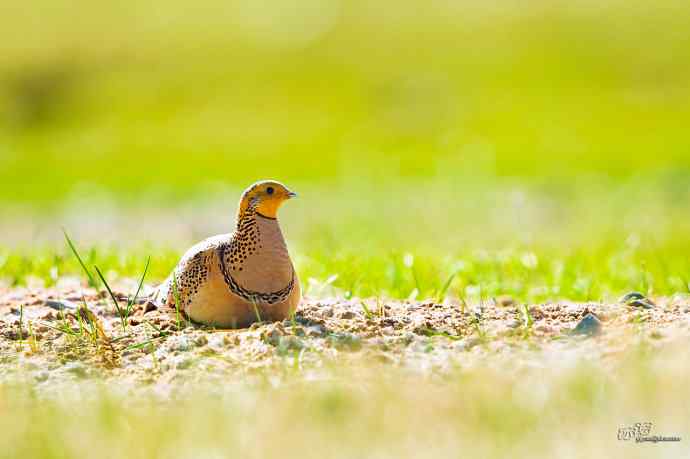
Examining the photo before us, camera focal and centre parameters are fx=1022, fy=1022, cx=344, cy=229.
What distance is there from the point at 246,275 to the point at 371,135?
25395 mm

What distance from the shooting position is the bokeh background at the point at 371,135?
912cm

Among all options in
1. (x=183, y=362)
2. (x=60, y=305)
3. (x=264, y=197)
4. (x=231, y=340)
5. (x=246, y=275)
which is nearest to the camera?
(x=183, y=362)

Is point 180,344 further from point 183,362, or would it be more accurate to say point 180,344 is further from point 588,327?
point 588,327

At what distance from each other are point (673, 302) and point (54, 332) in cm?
330

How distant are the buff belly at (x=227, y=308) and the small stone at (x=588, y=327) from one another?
1.38 m

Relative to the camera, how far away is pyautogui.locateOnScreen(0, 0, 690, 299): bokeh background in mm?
9117

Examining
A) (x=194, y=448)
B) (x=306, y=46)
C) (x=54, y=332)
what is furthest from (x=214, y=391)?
(x=306, y=46)

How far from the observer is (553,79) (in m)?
34.1

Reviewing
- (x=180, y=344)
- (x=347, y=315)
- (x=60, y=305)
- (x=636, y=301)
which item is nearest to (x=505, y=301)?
(x=636, y=301)

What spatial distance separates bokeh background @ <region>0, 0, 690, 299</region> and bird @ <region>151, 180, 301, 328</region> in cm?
152

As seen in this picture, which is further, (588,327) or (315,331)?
(315,331)

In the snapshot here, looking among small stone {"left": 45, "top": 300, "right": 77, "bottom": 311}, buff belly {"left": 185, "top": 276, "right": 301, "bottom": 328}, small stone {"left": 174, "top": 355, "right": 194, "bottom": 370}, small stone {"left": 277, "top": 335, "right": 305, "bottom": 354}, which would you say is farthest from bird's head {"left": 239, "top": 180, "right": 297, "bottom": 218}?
small stone {"left": 45, "top": 300, "right": 77, "bottom": 311}

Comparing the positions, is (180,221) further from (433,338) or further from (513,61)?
(513,61)

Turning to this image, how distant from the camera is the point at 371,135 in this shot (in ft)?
98.6
